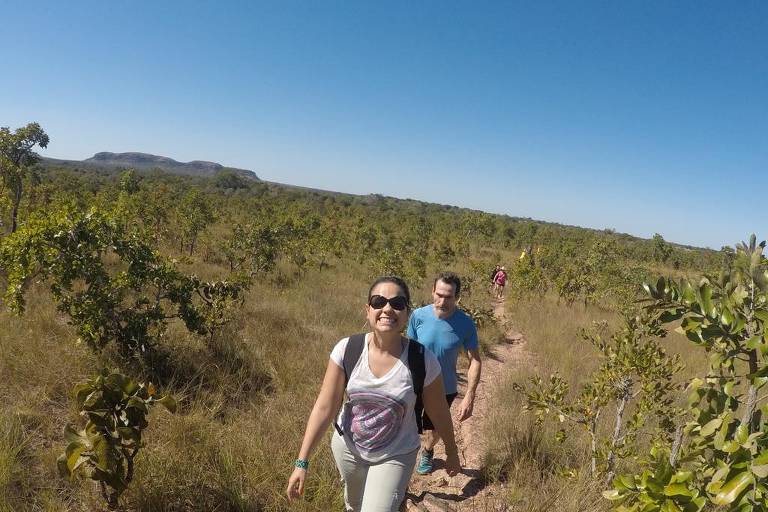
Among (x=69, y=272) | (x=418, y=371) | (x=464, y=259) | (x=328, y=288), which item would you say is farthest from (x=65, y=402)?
(x=464, y=259)

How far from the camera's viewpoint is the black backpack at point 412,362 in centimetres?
216

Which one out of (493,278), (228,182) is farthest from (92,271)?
(228,182)

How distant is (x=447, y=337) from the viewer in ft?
10.8

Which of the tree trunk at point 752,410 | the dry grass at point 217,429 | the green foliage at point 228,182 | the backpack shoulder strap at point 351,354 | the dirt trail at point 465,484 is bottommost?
the dirt trail at point 465,484

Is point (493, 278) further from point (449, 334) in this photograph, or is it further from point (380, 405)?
point (380, 405)

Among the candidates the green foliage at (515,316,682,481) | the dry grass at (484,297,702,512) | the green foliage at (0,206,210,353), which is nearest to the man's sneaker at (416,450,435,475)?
the dry grass at (484,297,702,512)

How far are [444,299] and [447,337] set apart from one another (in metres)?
0.30

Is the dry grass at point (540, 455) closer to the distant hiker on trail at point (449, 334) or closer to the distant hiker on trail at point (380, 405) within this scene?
the distant hiker on trail at point (449, 334)

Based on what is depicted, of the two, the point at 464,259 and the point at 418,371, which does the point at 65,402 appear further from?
the point at 464,259

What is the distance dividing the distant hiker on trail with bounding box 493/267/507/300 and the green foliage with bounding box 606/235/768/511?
42.6 feet

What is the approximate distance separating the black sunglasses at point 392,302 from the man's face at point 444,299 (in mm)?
1093

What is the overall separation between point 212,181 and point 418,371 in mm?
90939

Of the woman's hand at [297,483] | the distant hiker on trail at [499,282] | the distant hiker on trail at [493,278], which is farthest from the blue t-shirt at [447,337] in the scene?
the distant hiker on trail at [493,278]

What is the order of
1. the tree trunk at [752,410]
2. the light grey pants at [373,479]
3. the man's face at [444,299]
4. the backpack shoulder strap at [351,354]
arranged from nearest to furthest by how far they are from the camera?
1. the tree trunk at [752,410]
2. the light grey pants at [373,479]
3. the backpack shoulder strap at [351,354]
4. the man's face at [444,299]
